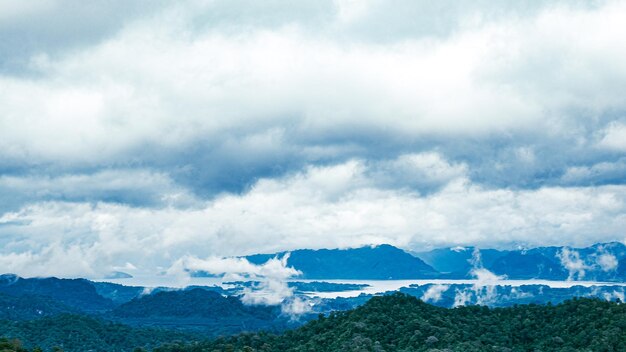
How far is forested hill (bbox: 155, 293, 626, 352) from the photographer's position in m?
161

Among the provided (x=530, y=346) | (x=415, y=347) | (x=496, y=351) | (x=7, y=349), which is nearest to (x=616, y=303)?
(x=530, y=346)

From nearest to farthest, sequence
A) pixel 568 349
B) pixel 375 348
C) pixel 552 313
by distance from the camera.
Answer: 1. pixel 568 349
2. pixel 375 348
3. pixel 552 313

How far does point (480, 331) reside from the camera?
609 feet

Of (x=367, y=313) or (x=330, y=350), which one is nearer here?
(x=330, y=350)

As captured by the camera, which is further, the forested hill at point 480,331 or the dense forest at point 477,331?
the forested hill at point 480,331

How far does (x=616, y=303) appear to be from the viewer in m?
175

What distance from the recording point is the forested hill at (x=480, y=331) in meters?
161

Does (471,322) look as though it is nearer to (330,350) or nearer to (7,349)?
(330,350)

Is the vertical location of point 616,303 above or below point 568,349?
above

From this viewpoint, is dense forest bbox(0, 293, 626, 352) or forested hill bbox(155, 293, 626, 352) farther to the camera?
forested hill bbox(155, 293, 626, 352)

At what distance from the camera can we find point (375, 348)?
16862cm

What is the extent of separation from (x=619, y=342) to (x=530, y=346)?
26164 millimetres

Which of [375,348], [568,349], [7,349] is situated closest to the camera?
[7,349]

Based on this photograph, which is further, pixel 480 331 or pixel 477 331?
pixel 480 331
